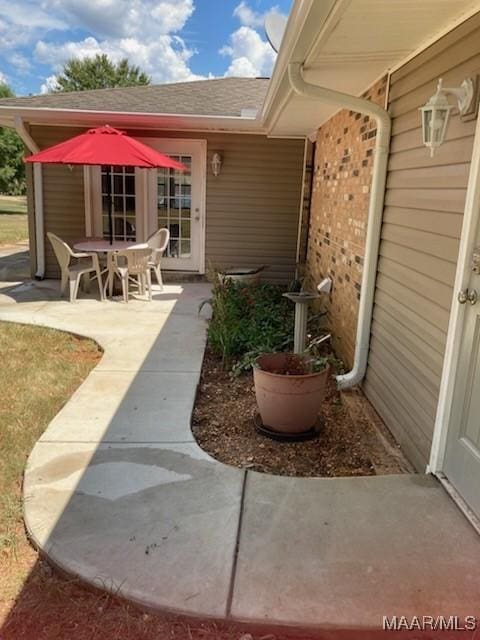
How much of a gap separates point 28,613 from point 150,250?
5207 millimetres

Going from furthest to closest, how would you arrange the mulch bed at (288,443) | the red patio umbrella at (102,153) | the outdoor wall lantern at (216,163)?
the outdoor wall lantern at (216,163) → the red patio umbrella at (102,153) → the mulch bed at (288,443)

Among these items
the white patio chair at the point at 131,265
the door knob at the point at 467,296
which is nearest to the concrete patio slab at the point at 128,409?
the door knob at the point at 467,296

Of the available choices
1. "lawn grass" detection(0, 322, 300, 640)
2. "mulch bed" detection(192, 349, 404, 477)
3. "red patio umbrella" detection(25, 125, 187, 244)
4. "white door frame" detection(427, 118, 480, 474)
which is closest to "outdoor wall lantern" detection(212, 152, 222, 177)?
"red patio umbrella" detection(25, 125, 187, 244)

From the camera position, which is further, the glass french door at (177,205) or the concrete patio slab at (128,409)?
the glass french door at (177,205)

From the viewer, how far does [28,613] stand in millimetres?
1814

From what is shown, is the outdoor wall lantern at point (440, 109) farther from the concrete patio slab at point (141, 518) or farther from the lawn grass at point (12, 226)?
the lawn grass at point (12, 226)

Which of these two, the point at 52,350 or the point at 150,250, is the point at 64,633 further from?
the point at 150,250

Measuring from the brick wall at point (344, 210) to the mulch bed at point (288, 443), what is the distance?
2.86 ft

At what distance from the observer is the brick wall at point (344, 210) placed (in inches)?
159

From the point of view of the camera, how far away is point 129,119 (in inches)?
280

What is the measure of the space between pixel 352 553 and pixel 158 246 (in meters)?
6.04

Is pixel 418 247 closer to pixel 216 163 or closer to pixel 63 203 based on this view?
pixel 216 163

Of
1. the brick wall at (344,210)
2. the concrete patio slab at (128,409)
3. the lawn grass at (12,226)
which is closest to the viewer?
the concrete patio slab at (128,409)

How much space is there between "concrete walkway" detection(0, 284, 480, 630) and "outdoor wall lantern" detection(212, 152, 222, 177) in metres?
5.22
